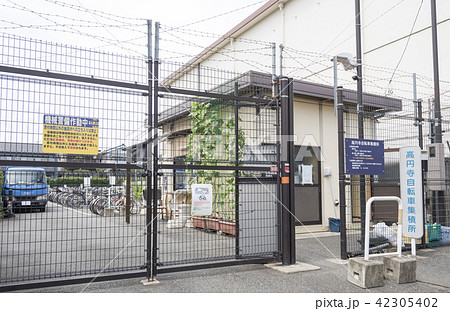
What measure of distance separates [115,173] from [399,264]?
383 cm

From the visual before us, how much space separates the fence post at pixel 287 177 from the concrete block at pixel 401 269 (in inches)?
55.4

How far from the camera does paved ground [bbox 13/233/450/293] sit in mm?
4133

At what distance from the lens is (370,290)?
4176mm

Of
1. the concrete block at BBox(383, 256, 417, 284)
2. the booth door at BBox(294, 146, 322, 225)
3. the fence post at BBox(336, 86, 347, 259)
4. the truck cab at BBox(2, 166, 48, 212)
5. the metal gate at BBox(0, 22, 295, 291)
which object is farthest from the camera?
the booth door at BBox(294, 146, 322, 225)

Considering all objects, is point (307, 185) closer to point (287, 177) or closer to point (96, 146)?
point (287, 177)

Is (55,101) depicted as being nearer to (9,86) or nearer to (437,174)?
(9,86)

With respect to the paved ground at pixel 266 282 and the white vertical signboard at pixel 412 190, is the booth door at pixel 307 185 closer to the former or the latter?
the white vertical signboard at pixel 412 190

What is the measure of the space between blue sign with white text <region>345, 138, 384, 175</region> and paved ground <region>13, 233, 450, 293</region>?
5.20 ft

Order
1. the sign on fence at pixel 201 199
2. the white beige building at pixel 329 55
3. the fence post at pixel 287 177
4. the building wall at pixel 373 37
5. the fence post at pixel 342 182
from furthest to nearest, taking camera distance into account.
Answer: the building wall at pixel 373 37
the white beige building at pixel 329 55
the fence post at pixel 342 182
the fence post at pixel 287 177
the sign on fence at pixel 201 199

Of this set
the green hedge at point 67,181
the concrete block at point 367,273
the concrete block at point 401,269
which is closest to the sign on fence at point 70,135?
the green hedge at point 67,181

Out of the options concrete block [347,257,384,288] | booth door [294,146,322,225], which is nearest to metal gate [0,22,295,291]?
concrete block [347,257,384,288]

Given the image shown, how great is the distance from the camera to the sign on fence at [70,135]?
4094 mm

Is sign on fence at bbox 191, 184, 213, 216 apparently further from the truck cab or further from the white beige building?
the truck cab

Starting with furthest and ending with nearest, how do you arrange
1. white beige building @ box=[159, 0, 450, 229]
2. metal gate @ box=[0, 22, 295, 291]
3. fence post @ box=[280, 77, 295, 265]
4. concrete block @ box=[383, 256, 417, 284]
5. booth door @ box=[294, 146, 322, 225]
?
white beige building @ box=[159, 0, 450, 229], booth door @ box=[294, 146, 322, 225], fence post @ box=[280, 77, 295, 265], concrete block @ box=[383, 256, 417, 284], metal gate @ box=[0, 22, 295, 291]
